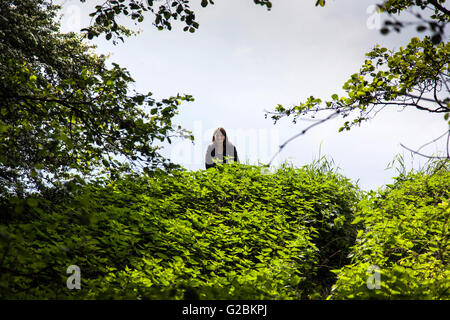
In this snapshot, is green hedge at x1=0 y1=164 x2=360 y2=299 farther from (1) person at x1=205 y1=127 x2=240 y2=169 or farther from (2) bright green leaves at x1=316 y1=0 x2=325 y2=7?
(2) bright green leaves at x1=316 y1=0 x2=325 y2=7

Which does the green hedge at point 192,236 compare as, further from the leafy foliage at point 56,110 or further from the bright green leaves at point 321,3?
the bright green leaves at point 321,3

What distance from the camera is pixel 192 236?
5.96 m

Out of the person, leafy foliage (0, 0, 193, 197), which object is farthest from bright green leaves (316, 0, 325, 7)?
the person

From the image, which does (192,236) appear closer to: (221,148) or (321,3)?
(321,3)

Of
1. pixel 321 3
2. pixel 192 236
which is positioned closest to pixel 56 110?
pixel 192 236

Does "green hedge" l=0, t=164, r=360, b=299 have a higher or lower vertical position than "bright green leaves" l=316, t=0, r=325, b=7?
lower

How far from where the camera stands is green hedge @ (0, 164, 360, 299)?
3760 mm

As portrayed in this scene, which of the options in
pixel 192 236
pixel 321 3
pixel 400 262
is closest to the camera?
pixel 321 3

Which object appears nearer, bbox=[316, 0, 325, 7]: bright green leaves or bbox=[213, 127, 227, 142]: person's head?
bbox=[316, 0, 325, 7]: bright green leaves
